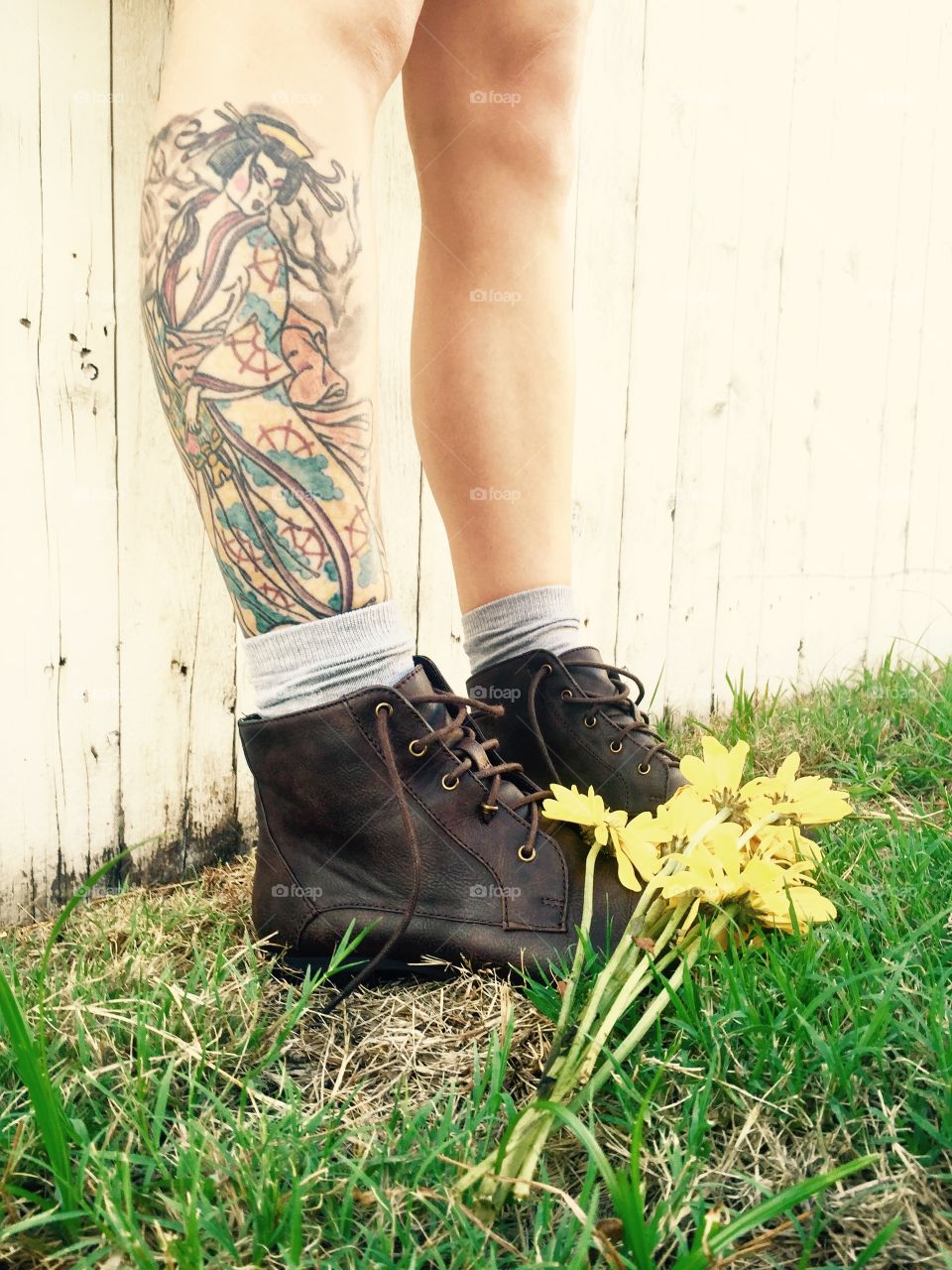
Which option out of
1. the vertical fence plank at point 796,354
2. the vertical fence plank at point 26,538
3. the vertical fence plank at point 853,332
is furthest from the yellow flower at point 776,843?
the vertical fence plank at point 853,332

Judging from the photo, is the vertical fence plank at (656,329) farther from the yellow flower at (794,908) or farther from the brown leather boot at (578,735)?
the yellow flower at (794,908)

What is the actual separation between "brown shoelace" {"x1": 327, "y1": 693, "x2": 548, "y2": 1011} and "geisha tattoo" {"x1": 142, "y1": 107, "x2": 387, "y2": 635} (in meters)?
0.13

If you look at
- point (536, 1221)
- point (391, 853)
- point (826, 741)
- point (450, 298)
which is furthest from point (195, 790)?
point (826, 741)

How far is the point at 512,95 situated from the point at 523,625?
2.17 ft

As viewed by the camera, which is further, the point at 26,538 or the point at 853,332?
the point at 853,332

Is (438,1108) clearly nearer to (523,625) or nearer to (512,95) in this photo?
(523,625)

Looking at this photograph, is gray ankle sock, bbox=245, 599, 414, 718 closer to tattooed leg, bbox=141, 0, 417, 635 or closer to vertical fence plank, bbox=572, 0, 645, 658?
tattooed leg, bbox=141, 0, 417, 635

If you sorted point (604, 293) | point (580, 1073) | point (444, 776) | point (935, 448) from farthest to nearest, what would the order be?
point (935, 448) → point (604, 293) → point (444, 776) → point (580, 1073)

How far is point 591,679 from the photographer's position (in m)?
1.19

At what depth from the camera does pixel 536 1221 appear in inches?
23.8

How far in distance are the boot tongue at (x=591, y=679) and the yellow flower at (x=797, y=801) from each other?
26 centimetres

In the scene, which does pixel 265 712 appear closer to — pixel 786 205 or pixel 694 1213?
pixel 694 1213

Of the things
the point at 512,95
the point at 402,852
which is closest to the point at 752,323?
the point at 512,95

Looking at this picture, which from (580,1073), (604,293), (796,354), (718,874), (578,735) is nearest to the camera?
(580,1073)
